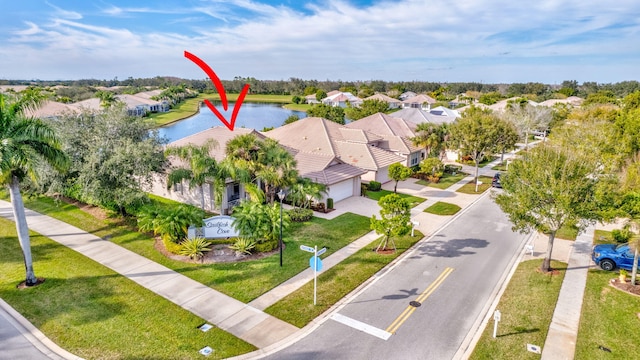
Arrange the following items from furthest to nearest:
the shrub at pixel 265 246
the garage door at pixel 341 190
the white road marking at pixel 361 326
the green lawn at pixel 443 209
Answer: the garage door at pixel 341 190 → the green lawn at pixel 443 209 → the shrub at pixel 265 246 → the white road marking at pixel 361 326

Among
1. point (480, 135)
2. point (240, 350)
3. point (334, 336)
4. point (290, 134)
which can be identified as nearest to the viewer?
point (240, 350)

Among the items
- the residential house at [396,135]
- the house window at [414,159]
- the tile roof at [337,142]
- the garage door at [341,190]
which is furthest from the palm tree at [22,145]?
the house window at [414,159]

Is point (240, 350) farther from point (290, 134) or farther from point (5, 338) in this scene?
point (290, 134)

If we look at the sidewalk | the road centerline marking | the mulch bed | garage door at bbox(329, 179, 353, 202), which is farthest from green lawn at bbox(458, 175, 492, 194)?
the mulch bed

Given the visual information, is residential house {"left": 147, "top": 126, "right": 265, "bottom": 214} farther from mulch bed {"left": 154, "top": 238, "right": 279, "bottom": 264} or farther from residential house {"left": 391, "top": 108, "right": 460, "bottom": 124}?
residential house {"left": 391, "top": 108, "right": 460, "bottom": 124}

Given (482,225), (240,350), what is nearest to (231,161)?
(240,350)

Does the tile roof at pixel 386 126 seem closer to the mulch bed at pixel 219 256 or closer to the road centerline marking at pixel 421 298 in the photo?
the road centerline marking at pixel 421 298
